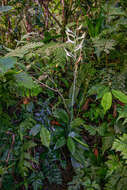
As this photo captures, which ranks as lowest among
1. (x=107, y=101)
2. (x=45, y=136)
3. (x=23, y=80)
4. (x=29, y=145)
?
(x=29, y=145)

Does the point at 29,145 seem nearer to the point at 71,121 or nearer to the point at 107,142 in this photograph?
the point at 71,121

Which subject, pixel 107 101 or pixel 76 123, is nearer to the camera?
pixel 107 101

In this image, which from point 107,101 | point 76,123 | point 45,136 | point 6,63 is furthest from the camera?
point 76,123

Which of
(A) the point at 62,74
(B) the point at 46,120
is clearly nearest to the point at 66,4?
(A) the point at 62,74

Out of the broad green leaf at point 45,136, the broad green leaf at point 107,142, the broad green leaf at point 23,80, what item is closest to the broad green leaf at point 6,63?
the broad green leaf at point 23,80

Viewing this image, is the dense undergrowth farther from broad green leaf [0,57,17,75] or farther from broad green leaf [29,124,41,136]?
broad green leaf [0,57,17,75]

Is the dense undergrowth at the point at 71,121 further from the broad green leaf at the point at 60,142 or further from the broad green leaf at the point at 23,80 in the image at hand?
the broad green leaf at the point at 23,80

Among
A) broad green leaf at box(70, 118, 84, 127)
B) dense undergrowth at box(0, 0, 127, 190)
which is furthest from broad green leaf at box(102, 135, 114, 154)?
broad green leaf at box(70, 118, 84, 127)

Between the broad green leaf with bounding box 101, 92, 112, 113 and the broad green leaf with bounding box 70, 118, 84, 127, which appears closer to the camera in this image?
the broad green leaf with bounding box 101, 92, 112, 113

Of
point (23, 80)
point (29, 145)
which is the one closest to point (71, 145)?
point (29, 145)

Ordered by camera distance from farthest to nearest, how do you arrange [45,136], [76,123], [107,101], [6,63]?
1. [76,123]
2. [45,136]
3. [107,101]
4. [6,63]

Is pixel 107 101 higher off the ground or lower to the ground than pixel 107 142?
higher

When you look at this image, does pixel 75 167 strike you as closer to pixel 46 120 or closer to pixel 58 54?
pixel 46 120

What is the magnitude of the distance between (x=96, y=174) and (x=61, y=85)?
753 millimetres
